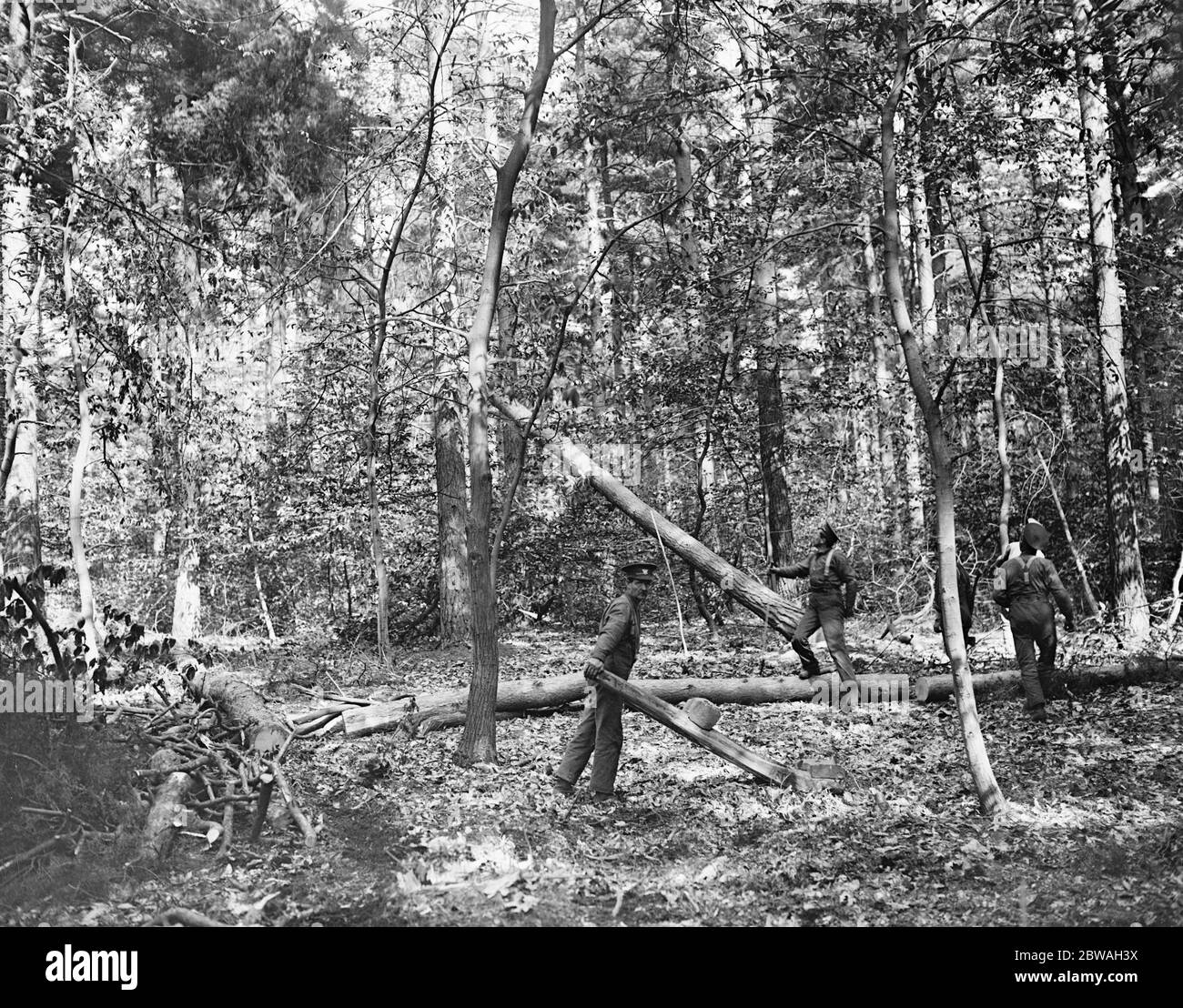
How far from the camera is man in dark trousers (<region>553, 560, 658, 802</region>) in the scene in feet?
24.8

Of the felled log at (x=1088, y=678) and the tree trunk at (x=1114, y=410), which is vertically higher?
the tree trunk at (x=1114, y=410)

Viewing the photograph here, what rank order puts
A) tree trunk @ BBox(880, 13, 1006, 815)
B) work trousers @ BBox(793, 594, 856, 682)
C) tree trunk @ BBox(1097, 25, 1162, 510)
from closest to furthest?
tree trunk @ BBox(880, 13, 1006, 815) < work trousers @ BBox(793, 594, 856, 682) < tree trunk @ BBox(1097, 25, 1162, 510)

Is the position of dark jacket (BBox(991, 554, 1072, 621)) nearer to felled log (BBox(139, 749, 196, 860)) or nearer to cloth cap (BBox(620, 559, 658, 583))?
cloth cap (BBox(620, 559, 658, 583))

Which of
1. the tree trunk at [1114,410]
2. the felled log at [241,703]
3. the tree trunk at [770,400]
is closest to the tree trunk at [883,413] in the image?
the tree trunk at [770,400]

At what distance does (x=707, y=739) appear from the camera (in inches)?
297

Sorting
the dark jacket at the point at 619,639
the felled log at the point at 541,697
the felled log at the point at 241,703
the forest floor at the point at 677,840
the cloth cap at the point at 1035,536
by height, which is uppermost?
the cloth cap at the point at 1035,536

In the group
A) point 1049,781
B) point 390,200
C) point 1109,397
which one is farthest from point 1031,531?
point 390,200

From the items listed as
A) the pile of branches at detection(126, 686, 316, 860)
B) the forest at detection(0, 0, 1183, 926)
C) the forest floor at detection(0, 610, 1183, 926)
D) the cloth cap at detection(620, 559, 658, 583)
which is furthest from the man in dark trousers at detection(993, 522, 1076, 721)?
the pile of branches at detection(126, 686, 316, 860)

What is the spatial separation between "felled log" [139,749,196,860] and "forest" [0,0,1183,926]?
4 cm

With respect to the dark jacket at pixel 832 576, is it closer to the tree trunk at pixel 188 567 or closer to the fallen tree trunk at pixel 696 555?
the fallen tree trunk at pixel 696 555

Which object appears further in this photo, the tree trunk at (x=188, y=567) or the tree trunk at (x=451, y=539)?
the tree trunk at (x=188, y=567)

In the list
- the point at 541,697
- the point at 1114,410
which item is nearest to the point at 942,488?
the point at 541,697

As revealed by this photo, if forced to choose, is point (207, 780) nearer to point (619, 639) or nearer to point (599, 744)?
point (599, 744)

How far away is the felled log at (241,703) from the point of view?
296 inches
